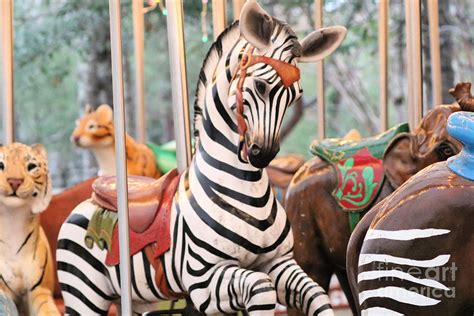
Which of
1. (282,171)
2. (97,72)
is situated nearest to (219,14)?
(282,171)

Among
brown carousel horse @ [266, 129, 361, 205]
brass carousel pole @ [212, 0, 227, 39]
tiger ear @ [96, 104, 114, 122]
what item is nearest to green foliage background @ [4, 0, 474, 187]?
tiger ear @ [96, 104, 114, 122]

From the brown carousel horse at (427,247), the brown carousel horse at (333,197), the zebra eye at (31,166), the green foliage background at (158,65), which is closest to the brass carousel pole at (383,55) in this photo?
the brown carousel horse at (333,197)

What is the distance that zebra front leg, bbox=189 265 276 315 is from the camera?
287 centimetres

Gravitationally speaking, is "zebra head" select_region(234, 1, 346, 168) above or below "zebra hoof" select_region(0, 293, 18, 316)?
above

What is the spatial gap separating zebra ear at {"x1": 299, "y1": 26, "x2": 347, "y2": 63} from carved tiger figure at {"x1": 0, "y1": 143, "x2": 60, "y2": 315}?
3.19ft

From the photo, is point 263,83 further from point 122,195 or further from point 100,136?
point 100,136

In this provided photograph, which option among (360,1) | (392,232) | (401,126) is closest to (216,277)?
(392,232)

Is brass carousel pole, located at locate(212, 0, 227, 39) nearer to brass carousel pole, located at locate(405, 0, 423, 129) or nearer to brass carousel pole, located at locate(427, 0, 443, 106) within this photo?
brass carousel pole, located at locate(405, 0, 423, 129)

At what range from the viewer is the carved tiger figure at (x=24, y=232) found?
3.52 m

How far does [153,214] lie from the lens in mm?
3189

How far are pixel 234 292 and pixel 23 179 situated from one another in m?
0.90

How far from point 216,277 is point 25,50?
7255 mm

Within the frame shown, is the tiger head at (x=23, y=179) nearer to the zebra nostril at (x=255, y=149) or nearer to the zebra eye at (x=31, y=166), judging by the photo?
the zebra eye at (x=31, y=166)

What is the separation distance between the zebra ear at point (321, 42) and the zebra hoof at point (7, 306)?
1073 millimetres
